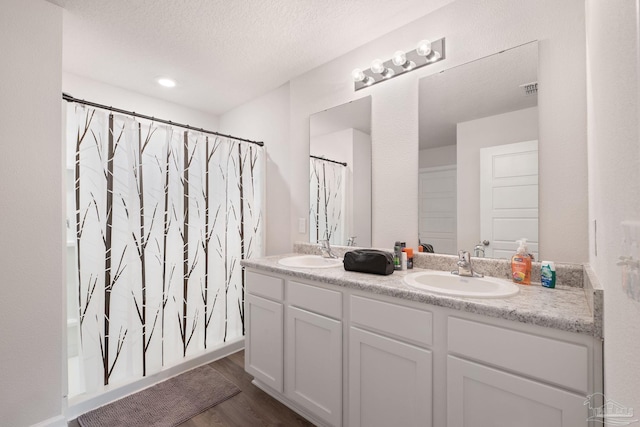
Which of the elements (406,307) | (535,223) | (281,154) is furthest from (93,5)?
(535,223)

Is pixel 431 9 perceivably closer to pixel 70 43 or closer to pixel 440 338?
pixel 440 338

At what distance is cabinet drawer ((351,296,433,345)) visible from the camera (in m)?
1.18

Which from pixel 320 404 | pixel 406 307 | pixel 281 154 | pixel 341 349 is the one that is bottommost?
pixel 320 404

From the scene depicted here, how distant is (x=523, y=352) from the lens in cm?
95

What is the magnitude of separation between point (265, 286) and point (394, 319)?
0.94 meters

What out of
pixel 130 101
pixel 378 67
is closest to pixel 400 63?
pixel 378 67

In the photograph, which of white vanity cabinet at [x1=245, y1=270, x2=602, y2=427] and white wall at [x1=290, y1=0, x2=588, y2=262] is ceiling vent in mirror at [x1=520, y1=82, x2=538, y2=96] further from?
white vanity cabinet at [x1=245, y1=270, x2=602, y2=427]

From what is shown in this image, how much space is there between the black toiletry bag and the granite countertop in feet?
0.13

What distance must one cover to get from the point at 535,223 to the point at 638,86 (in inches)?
46.3

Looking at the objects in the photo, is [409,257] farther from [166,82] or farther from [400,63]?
[166,82]

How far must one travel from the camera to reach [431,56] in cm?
171

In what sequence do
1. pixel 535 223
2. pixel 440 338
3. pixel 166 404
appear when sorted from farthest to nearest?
pixel 166 404 → pixel 535 223 → pixel 440 338

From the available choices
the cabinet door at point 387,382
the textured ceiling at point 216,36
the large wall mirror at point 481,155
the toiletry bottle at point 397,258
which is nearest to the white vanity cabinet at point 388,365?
the cabinet door at point 387,382

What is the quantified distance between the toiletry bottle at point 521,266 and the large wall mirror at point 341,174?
2.91ft
